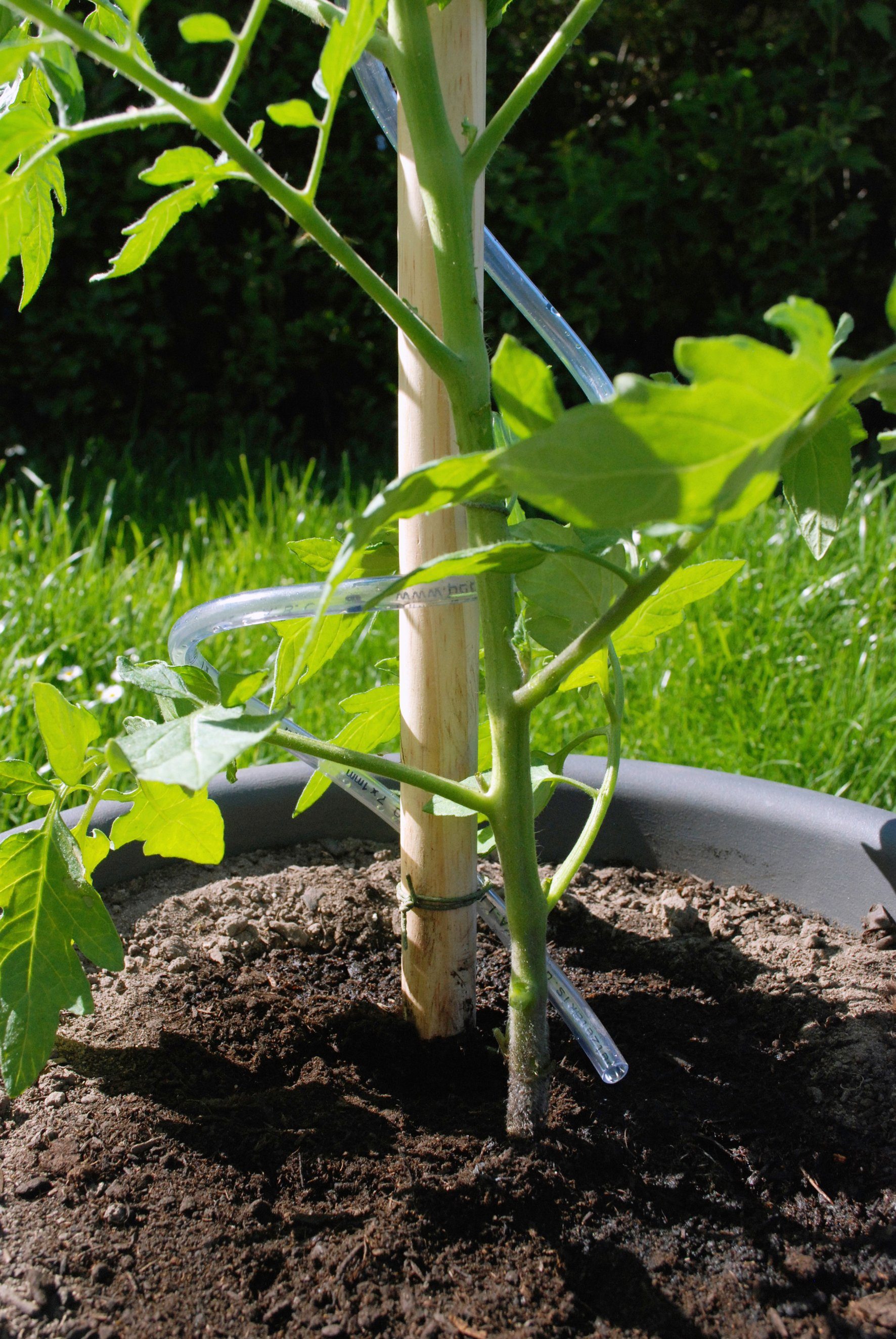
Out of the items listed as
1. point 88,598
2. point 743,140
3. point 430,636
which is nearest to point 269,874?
point 430,636

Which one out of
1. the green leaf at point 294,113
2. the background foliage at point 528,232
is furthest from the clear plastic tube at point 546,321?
the background foliage at point 528,232

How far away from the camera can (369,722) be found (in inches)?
41.1

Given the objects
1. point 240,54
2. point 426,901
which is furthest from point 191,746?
point 426,901

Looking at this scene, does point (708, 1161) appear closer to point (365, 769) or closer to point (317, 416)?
point (365, 769)

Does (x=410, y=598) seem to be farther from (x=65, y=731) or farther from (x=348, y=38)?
(x=348, y=38)

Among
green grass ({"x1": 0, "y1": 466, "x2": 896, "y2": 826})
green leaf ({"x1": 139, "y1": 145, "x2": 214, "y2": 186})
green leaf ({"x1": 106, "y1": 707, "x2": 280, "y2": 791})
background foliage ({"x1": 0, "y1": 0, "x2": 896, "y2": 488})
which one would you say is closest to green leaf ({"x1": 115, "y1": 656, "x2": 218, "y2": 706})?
green leaf ({"x1": 106, "y1": 707, "x2": 280, "y2": 791})

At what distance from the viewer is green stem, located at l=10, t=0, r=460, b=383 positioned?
0.58 metres

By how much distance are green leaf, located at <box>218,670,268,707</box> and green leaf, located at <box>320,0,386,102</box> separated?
1.13ft

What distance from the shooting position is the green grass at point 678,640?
1.85 metres

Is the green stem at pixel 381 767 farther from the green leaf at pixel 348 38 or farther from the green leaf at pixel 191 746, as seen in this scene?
the green leaf at pixel 348 38

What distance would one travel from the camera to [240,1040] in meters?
1.06

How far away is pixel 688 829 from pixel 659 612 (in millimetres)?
468

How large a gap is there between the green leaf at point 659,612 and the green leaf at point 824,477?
0.06 m

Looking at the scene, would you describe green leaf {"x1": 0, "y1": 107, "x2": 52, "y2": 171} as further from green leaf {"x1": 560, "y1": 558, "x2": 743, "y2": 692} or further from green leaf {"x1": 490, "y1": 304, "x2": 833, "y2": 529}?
green leaf {"x1": 560, "y1": 558, "x2": 743, "y2": 692}
